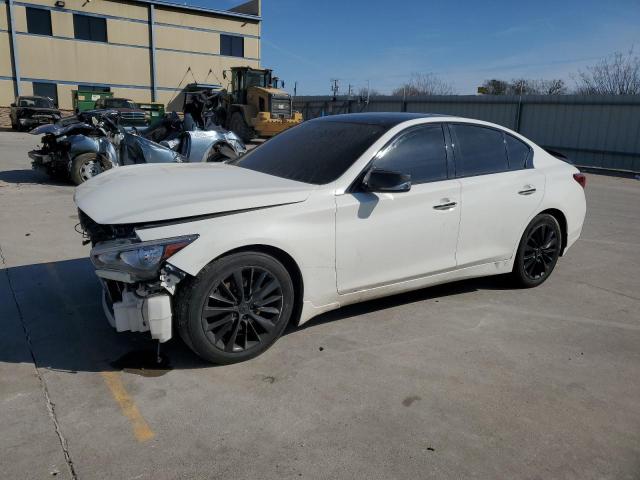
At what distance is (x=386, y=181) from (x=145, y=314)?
1.81m

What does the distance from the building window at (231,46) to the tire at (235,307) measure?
127ft

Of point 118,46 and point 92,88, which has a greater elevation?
point 118,46

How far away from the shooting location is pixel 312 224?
11.9ft

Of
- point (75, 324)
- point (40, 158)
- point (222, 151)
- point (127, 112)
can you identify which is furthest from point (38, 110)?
point (75, 324)

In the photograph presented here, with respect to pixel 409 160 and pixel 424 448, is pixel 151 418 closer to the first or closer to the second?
pixel 424 448

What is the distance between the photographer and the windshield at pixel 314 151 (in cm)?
398

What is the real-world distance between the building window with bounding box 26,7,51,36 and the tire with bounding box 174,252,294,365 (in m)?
35.1

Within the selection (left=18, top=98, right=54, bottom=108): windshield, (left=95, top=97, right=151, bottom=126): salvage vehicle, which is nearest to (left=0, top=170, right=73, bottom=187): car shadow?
(left=95, top=97, right=151, bottom=126): salvage vehicle

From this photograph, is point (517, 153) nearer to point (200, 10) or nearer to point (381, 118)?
point (381, 118)

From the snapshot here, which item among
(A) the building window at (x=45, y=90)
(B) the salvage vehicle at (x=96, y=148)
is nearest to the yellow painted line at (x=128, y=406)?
(B) the salvage vehicle at (x=96, y=148)

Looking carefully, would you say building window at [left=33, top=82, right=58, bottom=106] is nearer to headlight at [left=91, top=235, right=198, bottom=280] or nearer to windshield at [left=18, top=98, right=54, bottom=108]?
windshield at [left=18, top=98, right=54, bottom=108]

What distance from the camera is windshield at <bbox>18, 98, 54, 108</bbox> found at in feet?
85.0

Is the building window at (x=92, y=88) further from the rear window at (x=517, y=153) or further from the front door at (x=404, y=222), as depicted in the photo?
the front door at (x=404, y=222)

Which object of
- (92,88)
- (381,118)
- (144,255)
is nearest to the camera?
(144,255)
